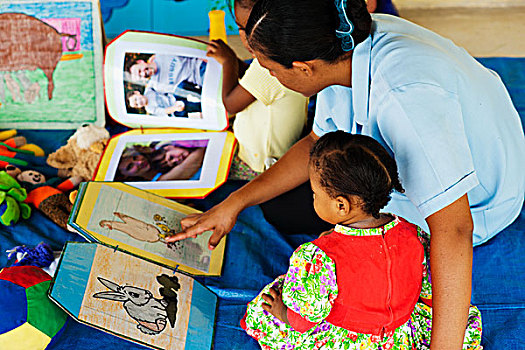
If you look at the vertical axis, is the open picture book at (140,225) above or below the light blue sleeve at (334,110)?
below

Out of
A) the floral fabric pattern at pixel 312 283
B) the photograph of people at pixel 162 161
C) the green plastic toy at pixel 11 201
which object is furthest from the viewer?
the photograph of people at pixel 162 161

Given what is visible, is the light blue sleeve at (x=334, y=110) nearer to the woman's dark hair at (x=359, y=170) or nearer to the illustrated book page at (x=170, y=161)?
the woman's dark hair at (x=359, y=170)

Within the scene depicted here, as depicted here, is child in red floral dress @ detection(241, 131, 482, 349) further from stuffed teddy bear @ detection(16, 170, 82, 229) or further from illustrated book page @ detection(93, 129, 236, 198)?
stuffed teddy bear @ detection(16, 170, 82, 229)

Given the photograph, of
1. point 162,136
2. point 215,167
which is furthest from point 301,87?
point 162,136

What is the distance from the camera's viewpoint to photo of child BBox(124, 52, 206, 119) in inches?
65.6

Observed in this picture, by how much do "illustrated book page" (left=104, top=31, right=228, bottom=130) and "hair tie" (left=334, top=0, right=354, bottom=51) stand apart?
31.5 inches

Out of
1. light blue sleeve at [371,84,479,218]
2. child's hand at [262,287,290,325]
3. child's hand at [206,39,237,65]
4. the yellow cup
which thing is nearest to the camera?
light blue sleeve at [371,84,479,218]

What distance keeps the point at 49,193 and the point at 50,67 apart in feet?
1.93

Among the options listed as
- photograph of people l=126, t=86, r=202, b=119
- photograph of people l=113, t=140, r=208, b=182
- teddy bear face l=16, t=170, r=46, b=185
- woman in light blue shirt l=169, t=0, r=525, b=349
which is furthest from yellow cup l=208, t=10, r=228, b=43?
woman in light blue shirt l=169, t=0, r=525, b=349

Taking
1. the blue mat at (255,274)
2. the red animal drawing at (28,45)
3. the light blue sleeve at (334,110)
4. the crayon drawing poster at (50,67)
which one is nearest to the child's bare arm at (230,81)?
the blue mat at (255,274)

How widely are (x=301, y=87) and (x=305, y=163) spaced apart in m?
0.34

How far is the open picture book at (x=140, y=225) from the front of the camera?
113 centimetres

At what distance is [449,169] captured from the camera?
840 millimetres

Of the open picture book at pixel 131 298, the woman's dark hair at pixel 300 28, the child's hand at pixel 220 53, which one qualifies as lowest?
the open picture book at pixel 131 298
